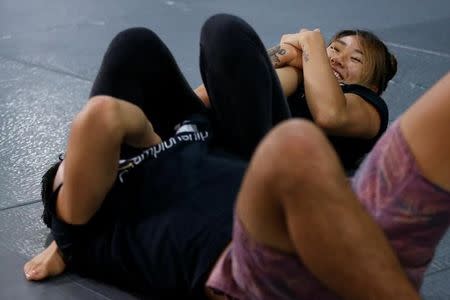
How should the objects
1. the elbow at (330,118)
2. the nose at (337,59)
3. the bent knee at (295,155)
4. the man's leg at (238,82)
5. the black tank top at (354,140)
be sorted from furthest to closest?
the nose at (337,59), the black tank top at (354,140), the elbow at (330,118), the man's leg at (238,82), the bent knee at (295,155)

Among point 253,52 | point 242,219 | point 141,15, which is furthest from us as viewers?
point 141,15

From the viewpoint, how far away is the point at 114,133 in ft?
5.34

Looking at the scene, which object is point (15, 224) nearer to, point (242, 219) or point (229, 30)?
point (229, 30)

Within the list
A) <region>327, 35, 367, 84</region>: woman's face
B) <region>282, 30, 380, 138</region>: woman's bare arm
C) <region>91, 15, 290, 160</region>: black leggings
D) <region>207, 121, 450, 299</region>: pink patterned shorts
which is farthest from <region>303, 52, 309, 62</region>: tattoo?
<region>207, 121, 450, 299</region>: pink patterned shorts

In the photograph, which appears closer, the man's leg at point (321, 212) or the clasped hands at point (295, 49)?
the man's leg at point (321, 212)

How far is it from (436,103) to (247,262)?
396 mm

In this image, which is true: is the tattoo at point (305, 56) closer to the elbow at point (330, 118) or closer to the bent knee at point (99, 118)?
the elbow at point (330, 118)

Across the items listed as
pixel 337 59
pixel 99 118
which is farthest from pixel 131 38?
pixel 337 59

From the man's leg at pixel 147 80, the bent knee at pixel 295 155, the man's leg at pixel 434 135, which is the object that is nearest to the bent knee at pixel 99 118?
the man's leg at pixel 147 80

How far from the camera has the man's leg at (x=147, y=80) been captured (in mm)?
1937

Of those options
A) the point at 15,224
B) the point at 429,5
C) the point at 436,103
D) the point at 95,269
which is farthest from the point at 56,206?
the point at 429,5

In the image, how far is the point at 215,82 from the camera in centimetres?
197

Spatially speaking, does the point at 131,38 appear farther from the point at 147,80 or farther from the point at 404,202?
the point at 404,202

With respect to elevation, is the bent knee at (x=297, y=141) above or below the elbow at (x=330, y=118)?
above
